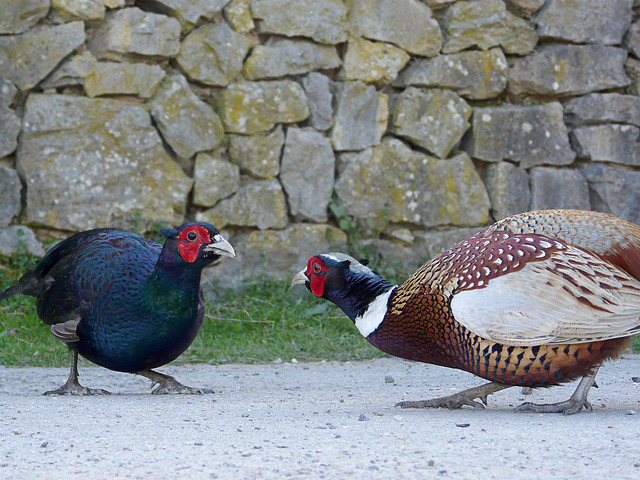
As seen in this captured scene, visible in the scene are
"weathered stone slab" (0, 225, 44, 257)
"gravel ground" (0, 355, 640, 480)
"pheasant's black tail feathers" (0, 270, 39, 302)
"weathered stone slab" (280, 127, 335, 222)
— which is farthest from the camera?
"weathered stone slab" (280, 127, 335, 222)

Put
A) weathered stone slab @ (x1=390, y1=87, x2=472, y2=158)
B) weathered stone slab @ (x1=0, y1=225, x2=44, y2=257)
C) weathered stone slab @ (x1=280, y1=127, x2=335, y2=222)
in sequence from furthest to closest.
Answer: weathered stone slab @ (x1=390, y1=87, x2=472, y2=158), weathered stone slab @ (x1=280, y1=127, x2=335, y2=222), weathered stone slab @ (x1=0, y1=225, x2=44, y2=257)

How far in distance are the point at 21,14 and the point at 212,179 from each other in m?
1.73

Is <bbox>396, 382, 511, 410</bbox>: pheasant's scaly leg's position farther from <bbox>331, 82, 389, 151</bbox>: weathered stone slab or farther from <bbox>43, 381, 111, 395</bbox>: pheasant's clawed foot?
<bbox>331, 82, 389, 151</bbox>: weathered stone slab

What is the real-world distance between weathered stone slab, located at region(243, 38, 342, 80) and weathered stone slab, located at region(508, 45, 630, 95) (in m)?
1.62

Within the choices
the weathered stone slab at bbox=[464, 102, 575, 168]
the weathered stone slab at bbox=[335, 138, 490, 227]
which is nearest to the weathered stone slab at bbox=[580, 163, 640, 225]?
the weathered stone slab at bbox=[464, 102, 575, 168]

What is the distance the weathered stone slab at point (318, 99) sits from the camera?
6.05m

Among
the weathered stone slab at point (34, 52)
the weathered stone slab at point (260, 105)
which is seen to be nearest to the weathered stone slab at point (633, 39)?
the weathered stone slab at point (260, 105)

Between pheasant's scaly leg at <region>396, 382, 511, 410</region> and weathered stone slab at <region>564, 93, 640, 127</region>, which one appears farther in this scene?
weathered stone slab at <region>564, 93, 640, 127</region>

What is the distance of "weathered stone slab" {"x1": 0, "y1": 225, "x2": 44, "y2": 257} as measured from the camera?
547 centimetres

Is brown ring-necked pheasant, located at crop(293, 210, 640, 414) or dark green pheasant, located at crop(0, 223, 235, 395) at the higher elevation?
brown ring-necked pheasant, located at crop(293, 210, 640, 414)

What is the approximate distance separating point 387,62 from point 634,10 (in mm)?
2351

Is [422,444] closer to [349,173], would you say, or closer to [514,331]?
[514,331]

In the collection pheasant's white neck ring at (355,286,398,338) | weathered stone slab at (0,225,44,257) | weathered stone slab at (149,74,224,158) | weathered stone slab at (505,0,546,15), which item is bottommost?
weathered stone slab at (0,225,44,257)

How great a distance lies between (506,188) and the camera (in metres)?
6.43
